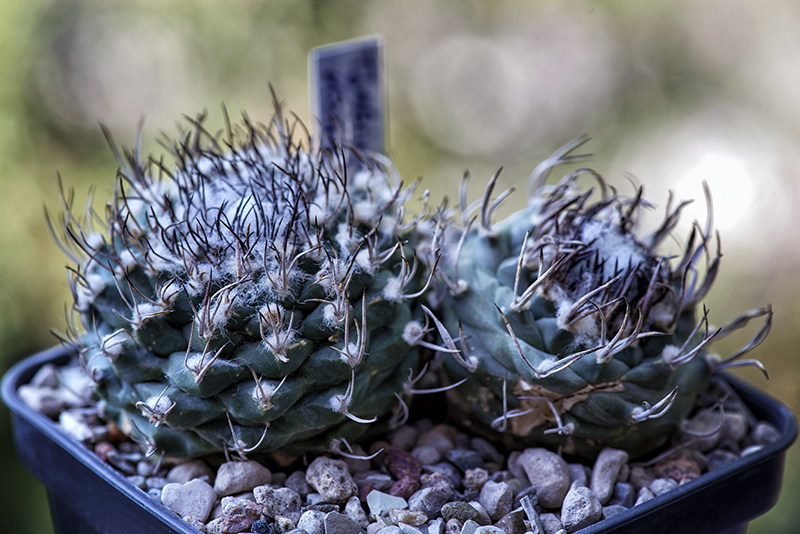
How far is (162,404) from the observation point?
1.92 feet

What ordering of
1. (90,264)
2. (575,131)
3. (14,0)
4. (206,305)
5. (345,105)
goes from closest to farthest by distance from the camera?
1. (206,305)
2. (90,264)
3. (345,105)
4. (14,0)
5. (575,131)

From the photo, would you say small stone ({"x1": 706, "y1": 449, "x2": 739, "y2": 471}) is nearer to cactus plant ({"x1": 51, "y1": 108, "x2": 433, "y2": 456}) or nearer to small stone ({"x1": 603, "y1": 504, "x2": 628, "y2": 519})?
small stone ({"x1": 603, "y1": 504, "x2": 628, "y2": 519})

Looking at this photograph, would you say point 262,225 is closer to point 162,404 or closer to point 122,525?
point 162,404

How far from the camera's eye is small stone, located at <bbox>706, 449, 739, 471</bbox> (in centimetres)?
70

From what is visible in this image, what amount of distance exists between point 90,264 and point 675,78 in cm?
116

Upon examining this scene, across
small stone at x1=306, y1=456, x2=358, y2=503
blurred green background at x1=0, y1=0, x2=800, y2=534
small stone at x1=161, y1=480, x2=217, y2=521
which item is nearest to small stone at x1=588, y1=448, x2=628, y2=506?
small stone at x1=306, y1=456, x2=358, y2=503

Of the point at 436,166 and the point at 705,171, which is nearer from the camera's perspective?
the point at 705,171

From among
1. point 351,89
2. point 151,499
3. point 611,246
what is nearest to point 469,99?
point 351,89

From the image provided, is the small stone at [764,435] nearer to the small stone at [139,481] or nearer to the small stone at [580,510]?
the small stone at [580,510]

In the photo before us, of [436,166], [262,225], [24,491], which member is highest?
[262,225]

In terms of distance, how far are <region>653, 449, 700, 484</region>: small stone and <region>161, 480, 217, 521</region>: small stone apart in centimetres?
40

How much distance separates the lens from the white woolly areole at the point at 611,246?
2.14ft

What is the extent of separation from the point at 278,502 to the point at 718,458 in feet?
1.39

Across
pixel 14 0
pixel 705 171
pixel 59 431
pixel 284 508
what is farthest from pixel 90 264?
pixel 705 171
